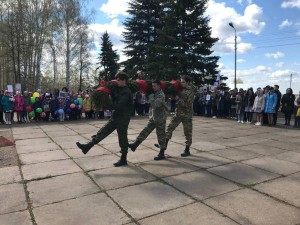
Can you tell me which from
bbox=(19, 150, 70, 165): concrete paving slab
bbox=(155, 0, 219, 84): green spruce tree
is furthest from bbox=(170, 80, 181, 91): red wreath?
bbox=(155, 0, 219, 84): green spruce tree

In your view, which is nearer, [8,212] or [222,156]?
[8,212]

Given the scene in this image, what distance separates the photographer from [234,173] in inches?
220

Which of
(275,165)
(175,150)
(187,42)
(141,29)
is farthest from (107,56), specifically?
(275,165)

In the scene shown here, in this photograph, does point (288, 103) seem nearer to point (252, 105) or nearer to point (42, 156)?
point (252, 105)

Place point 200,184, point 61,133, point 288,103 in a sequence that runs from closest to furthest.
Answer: point 200,184 → point 61,133 → point 288,103

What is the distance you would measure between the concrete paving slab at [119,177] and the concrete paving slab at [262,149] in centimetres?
332

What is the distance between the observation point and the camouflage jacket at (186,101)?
267 inches

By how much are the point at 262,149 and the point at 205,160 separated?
2.12m

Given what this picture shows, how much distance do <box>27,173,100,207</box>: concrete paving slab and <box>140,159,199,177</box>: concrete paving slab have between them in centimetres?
123

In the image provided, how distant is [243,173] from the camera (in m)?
5.58

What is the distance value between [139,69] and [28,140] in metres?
20.8

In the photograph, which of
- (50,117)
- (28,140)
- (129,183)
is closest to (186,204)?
(129,183)

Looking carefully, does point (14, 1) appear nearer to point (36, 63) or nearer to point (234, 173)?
point (36, 63)

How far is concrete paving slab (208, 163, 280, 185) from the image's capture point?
5188 millimetres
